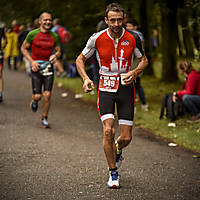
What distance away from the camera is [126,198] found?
5441mm

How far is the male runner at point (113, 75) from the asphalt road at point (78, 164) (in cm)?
43

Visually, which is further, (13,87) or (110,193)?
(13,87)

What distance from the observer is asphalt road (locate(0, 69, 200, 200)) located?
5.64 m

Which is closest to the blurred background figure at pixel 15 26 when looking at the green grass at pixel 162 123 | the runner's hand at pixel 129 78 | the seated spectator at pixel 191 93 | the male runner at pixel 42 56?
the green grass at pixel 162 123

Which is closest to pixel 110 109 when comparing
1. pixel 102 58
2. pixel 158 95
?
pixel 102 58

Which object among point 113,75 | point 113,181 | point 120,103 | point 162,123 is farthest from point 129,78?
point 162,123

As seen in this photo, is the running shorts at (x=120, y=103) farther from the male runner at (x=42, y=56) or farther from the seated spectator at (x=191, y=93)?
the seated spectator at (x=191, y=93)

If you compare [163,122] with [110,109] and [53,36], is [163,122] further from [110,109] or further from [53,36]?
[110,109]

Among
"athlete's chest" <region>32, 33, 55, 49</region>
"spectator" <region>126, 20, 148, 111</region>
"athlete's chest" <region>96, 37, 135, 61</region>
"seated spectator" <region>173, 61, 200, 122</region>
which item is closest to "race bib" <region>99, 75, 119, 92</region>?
"athlete's chest" <region>96, 37, 135, 61</region>

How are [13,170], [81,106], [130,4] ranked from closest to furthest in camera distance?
[13,170] < [81,106] < [130,4]

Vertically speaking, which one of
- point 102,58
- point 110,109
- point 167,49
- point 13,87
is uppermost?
point 102,58

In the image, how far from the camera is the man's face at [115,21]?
18.5ft

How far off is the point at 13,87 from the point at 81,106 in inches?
163

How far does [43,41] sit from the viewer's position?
9398mm
